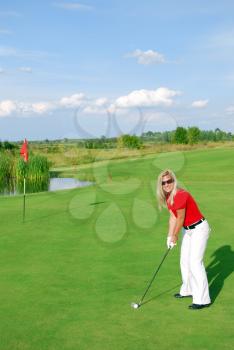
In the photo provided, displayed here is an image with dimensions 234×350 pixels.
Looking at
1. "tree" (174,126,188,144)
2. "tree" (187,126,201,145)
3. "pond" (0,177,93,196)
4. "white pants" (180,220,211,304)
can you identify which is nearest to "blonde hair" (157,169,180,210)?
"white pants" (180,220,211,304)

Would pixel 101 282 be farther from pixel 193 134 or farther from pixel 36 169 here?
pixel 193 134

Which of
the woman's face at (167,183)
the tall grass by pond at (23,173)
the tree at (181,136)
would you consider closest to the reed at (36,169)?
the tall grass by pond at (23,173)

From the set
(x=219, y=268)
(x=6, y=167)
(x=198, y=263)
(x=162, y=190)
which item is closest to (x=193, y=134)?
(x=6, y=167)

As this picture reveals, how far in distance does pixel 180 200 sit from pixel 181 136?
6286 centimetres

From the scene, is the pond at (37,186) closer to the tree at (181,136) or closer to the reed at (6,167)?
the reed at (6,167)

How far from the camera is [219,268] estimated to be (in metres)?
8.11

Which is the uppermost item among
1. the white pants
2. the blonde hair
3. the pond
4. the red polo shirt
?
the blonde hair

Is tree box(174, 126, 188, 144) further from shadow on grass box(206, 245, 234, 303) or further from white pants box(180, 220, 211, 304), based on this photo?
white pants box(180, 220, 211, 304)

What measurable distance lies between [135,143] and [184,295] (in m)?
43.9

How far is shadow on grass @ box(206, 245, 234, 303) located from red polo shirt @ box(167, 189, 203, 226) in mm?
1151

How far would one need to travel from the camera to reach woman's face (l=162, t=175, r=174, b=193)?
5.81m

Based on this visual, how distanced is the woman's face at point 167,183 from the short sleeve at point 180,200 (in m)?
0.12

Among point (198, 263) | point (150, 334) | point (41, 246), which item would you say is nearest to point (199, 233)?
point (198, 263)

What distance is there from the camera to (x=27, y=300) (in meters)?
6.45
